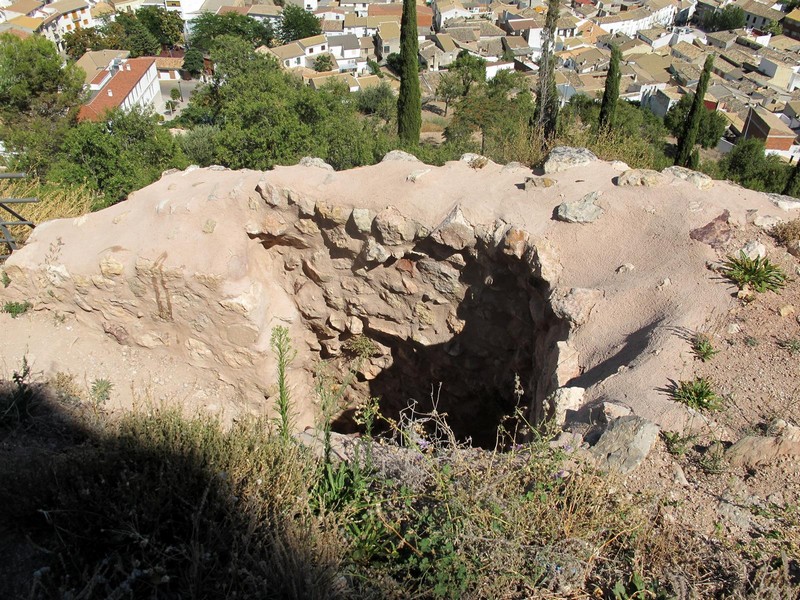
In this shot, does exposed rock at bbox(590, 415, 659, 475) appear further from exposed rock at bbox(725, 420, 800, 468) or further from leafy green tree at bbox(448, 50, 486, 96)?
leafy green tree at bbox(448, 50, 486, 96)

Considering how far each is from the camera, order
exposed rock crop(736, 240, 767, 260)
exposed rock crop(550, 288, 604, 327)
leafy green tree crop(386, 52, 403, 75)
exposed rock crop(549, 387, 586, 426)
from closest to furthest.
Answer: exposed rock crop(549, 387, 586, 426)
exposed rock crop(736, 240, 767, 260)
exposed rock crop(550, 288, 604, 327)
leafy green tree crop(386, 52, 403, 75)

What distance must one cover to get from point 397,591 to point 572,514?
1.28 metres

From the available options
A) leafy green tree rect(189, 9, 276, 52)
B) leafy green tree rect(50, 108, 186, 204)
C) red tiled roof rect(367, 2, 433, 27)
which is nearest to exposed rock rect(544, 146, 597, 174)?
leafy green tree rect(50, 108, 186, 204)

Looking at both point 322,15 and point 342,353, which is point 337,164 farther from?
point 322,15

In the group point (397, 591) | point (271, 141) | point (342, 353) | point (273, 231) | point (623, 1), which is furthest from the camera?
point (623, 1)

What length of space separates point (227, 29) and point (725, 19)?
195 ft

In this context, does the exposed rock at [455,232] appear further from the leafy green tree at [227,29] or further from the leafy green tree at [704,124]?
the leafy green tree at [227,29]

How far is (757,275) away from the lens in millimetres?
6203

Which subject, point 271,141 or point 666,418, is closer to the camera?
point 666,418

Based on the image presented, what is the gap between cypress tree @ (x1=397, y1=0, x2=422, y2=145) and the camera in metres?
23.4

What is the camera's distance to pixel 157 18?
6481cm

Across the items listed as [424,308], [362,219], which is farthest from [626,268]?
[362,219]

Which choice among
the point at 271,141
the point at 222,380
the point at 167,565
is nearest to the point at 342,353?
the point at 222,380

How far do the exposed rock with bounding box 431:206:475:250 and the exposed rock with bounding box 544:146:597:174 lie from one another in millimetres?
1543
